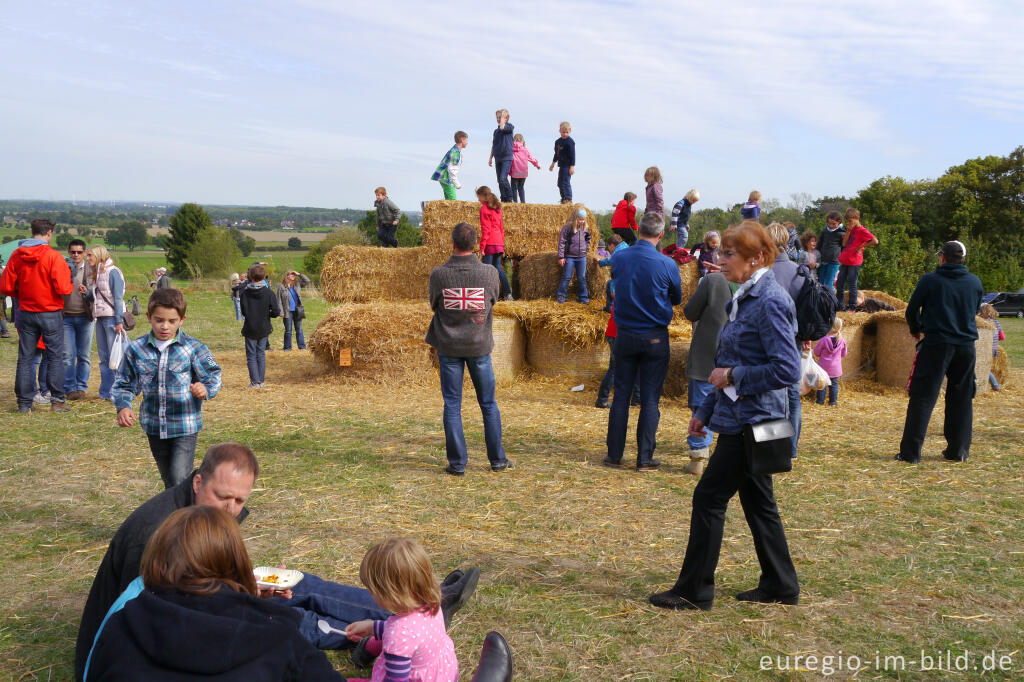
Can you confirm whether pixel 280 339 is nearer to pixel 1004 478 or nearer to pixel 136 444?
pixel 136 444

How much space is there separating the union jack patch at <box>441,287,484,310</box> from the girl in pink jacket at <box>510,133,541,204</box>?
28.2ft

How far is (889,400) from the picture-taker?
10547 mm

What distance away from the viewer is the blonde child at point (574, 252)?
12234 mm

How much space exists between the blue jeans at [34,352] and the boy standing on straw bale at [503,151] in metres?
8.19

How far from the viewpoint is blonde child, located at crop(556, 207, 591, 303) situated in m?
12.2

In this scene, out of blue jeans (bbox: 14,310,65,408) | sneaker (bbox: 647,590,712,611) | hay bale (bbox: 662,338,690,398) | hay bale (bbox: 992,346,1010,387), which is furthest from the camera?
hay bale (bbox: 992,346,1010,387)

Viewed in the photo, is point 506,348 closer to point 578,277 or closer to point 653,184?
point 578,277

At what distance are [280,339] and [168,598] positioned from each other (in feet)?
54.3

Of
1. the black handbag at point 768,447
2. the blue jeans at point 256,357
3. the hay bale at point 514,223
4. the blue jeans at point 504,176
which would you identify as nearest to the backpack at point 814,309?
the black handbag at point 768,447

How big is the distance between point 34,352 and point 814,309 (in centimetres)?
835

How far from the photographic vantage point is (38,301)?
8.55 m

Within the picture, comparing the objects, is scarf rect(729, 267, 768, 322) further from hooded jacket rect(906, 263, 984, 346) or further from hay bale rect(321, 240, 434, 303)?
hay bale rect(321, 240, 434, 303)

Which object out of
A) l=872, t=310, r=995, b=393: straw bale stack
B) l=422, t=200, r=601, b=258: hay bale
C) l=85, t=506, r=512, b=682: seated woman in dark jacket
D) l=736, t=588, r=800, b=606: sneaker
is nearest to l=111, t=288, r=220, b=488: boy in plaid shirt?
l=85, t=506, r=512, b=682: seated woman in dark jacket

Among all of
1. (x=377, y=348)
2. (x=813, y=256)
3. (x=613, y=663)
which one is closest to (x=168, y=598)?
(x=613, y=663)
